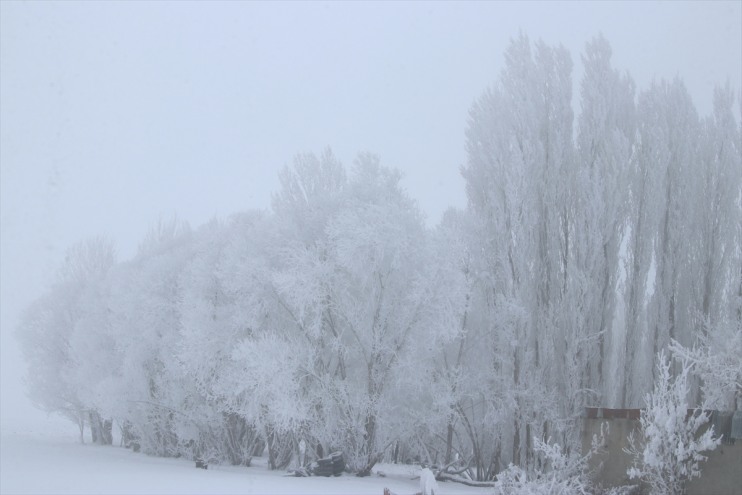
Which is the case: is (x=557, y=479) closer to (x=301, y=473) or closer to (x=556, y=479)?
(x=556, y=479)

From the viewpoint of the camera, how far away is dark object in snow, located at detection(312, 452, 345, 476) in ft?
70.2

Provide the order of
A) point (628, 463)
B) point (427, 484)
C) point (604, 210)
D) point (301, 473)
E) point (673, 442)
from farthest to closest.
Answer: point (604, 210), point (301, 473), point (628, 463), point (427, 484), point (673, 442)

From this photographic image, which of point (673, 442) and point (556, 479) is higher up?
point (673, 442)

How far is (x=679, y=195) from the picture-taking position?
2362 centimetres

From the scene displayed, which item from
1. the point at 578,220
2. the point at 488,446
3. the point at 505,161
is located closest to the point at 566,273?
the point at 578,220

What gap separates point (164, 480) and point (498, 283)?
421 inches

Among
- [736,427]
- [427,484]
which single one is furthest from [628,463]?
[427,484]

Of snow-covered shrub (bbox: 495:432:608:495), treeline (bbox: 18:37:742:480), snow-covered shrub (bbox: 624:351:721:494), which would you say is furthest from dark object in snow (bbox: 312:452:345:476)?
snow-covered shrub (bbox: 624:351:721:494)

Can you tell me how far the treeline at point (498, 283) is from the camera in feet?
70.4

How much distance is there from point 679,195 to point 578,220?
3.49m

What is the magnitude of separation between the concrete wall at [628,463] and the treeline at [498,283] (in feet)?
13.2

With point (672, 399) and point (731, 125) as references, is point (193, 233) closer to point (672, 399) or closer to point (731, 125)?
point (731, 125)

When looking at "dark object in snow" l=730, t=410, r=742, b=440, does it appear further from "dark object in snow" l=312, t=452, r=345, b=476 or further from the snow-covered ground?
"dark object in snow" l=312, t=452, r=345, b=476

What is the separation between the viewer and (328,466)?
21.4 metres
